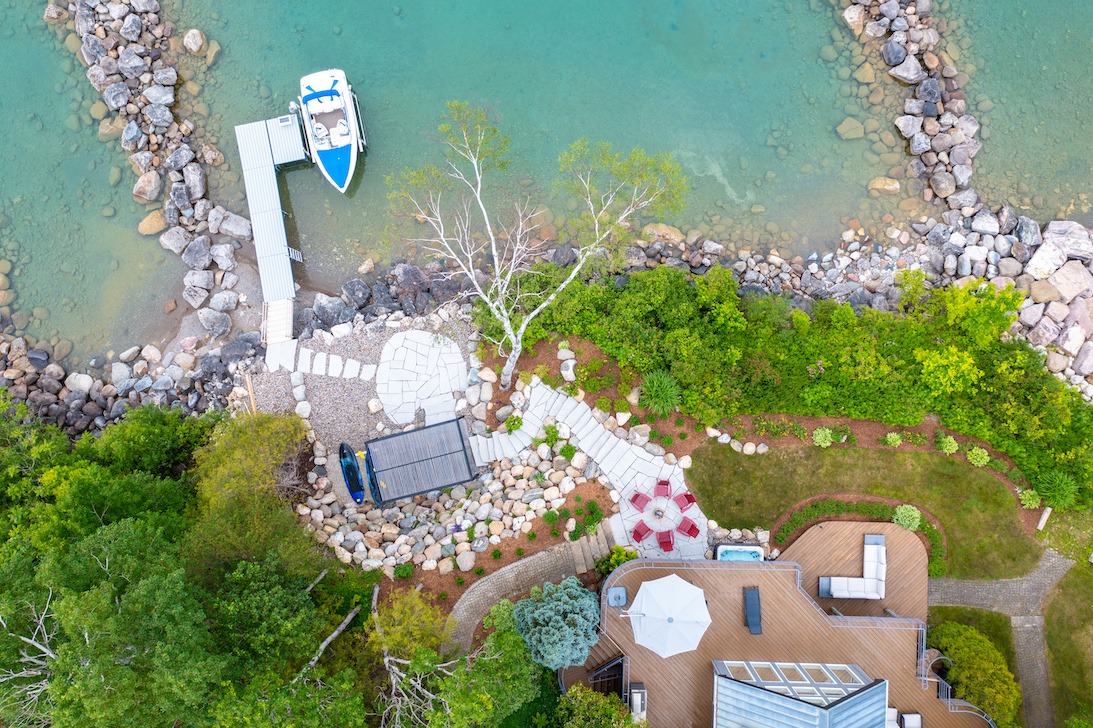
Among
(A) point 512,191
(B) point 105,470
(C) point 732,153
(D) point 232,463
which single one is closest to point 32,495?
(B) point 105,470

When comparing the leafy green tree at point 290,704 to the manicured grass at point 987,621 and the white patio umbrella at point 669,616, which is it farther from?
the manicured grass at point 987,621

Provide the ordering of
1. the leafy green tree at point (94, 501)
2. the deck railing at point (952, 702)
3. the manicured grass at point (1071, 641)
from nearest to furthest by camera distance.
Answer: the leafy green tree at point (94, 501), the deck railing at point (952, 702), the manicured grass at point (1071, 641)

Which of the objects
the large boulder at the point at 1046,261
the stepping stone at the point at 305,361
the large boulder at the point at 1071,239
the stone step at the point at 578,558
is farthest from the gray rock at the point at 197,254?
the large boulder at the point at 1071,239

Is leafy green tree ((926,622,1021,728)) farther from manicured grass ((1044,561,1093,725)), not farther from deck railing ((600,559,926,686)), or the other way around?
manicured grass ((1044,561,1093,725))

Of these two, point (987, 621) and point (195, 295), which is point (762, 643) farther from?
point (195, 295)

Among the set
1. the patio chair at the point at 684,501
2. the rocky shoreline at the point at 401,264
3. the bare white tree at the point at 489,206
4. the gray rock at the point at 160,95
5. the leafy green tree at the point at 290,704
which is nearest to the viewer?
the leafy green tree at the point at 290,704

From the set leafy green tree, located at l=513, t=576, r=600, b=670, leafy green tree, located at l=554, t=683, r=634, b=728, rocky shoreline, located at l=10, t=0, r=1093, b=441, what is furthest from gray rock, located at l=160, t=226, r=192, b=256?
leafy green tree, located at l=554, t=683, r=634, b=728
